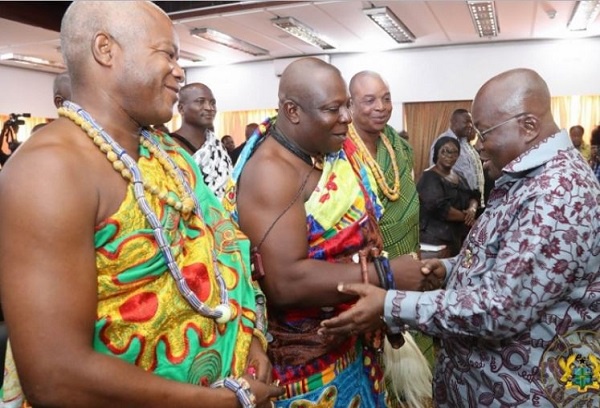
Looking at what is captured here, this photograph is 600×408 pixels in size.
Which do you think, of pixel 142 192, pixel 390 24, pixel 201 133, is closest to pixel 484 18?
pixel 390 24

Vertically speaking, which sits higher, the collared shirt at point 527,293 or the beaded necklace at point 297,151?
the beaded necklace at point 297,151

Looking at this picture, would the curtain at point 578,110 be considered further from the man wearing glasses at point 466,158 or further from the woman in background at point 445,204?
the woman in background at point 445,204

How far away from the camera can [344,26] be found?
955 cm

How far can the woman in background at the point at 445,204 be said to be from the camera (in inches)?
200

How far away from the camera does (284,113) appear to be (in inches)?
87.1

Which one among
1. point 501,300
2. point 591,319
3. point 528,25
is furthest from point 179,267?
Answer: point 528,25

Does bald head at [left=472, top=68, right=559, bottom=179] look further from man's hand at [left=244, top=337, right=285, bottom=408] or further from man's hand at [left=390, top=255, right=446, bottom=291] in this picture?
man's hand at [left=244, top=337, right=285, bottom=408]

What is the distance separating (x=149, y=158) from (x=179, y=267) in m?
0.29

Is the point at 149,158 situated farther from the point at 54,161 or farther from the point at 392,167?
the point at 392,167

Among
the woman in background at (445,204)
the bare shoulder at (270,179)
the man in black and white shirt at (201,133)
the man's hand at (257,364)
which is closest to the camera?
the man's hand at (257,364)

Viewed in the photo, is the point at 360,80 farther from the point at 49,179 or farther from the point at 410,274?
the point at 49,179

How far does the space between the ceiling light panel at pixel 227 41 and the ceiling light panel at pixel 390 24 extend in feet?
8.75

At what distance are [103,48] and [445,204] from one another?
166 inches

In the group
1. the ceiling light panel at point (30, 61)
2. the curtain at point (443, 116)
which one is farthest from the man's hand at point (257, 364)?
the ceiling light panel at point (30, 61)
